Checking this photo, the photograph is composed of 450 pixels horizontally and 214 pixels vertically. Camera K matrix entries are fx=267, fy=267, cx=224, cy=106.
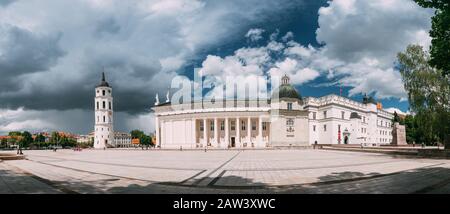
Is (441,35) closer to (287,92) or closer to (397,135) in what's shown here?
(397,135)

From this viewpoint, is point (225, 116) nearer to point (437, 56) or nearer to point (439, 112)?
point (439, 112)

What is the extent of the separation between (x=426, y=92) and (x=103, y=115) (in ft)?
334

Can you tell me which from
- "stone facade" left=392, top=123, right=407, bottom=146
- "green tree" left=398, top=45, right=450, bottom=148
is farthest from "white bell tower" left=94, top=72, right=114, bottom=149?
"green tree" left=398, top=45, right=450, bottom=148

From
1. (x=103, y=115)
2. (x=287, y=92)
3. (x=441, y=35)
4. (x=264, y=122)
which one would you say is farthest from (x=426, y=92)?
(x=103, y=115)

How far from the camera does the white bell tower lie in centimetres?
10188

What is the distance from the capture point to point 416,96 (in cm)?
3109

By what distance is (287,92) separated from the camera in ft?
271

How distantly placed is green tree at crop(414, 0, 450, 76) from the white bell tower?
338 ft

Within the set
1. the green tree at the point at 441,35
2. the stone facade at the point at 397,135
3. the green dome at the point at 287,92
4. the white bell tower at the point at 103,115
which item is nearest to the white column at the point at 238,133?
the green dome at the point at 287,92

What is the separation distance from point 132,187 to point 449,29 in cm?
1913

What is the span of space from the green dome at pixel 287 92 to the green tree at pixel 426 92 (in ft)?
160

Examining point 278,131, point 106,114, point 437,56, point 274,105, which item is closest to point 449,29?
point 437,56

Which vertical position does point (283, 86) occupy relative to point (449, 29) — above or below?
above
